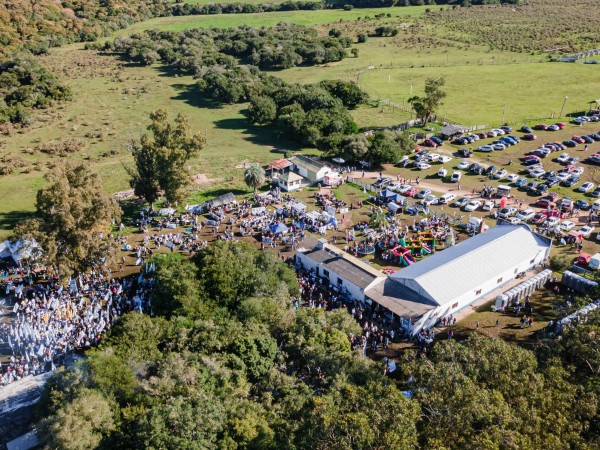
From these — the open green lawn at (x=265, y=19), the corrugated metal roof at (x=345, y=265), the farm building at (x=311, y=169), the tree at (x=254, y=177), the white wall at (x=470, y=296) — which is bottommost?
the white wall at (x=470, y=296)

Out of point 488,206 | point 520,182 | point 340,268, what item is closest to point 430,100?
point 520,182

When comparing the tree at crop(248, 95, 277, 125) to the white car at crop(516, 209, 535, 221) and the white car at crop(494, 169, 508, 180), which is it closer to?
the white car at crop(494, 169, 508, 180)

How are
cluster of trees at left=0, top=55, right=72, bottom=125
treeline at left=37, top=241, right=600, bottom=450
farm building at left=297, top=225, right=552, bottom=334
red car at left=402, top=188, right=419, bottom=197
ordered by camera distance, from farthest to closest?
cluster of trees at left=0, top=55, right=72, bottom=125 < red car at left=402, top=188, right=419, bottom=197 < farm building at left=297, top=225, right=552, bottom=334 < treeline at left=37, top=241, right=600, bottom=450

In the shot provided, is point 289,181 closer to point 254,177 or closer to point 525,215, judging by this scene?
point 254,177

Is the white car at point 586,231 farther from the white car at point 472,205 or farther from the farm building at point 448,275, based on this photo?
the white car at point 472,205

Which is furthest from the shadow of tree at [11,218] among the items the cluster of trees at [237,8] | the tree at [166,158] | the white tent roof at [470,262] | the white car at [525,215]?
the cluster of trees at [237,8]

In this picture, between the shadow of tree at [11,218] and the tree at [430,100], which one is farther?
the tree at [430,100]

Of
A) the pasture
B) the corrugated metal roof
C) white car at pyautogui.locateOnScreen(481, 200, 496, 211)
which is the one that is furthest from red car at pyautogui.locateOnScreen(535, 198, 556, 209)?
the corrugated metal roof
